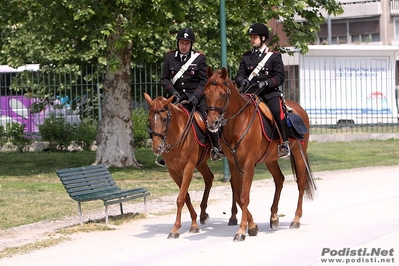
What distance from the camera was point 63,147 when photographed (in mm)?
31672

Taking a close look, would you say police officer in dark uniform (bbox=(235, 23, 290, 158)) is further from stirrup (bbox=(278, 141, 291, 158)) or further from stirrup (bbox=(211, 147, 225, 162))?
stirrup (bbox=(211, 147, 225, 162))

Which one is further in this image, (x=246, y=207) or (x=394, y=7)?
(x=394, y=7)

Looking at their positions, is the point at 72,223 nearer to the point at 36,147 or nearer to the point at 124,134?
the point at 124,134

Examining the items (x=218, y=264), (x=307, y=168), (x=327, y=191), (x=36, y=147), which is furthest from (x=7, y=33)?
→ (x=218, y=264)

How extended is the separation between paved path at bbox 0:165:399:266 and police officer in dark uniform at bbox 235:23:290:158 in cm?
146

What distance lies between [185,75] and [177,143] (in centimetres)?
131

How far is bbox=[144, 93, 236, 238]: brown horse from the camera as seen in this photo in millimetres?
12250

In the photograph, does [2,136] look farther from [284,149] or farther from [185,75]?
[284,149]

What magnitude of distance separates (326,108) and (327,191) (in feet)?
57.8

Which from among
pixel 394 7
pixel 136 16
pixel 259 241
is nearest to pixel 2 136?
pixel 136 16

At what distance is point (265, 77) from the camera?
13156 mm

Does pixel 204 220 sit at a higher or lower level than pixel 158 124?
lower

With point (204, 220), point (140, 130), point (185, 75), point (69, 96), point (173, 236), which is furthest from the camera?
point (69, 96)

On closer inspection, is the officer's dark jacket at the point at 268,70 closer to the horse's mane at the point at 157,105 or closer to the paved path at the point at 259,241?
the horse's mane at the point at 157,105
